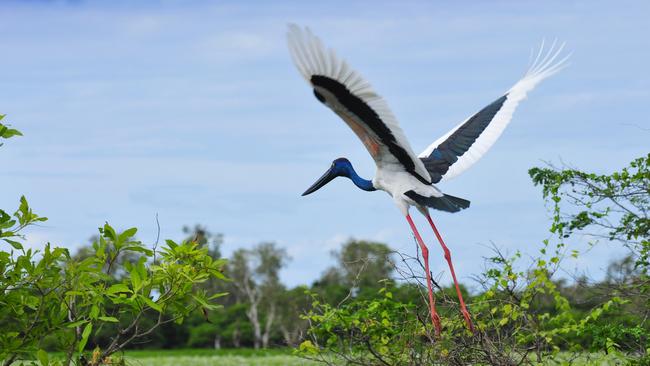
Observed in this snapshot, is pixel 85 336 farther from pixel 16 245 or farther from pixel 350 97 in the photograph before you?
pixel 350 97

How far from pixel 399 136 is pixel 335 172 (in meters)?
1.67

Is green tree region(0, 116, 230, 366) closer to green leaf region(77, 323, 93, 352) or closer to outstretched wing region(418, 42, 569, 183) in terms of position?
green leaf region(77, 323, 93, 352)

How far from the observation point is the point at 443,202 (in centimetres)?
691

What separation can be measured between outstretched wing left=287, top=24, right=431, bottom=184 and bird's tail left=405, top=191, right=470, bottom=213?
311mm

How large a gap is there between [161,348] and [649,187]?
32.8 m

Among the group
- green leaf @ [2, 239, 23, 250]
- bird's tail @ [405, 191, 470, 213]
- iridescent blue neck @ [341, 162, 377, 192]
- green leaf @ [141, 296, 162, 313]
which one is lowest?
green leaf @ [141, 296, 162, 313]

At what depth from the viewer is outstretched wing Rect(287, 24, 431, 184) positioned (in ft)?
17.3

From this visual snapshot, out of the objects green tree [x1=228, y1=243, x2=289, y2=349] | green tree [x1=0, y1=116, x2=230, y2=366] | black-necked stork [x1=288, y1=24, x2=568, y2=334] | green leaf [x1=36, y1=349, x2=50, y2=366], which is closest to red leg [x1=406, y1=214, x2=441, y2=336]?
black-necked stork [x1=288, y1=24, x2=568, y2=334]

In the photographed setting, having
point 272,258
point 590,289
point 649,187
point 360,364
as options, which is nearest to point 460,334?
point 360,364

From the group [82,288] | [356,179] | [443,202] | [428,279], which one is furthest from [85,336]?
[356,179]

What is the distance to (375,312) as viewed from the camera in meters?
7.17

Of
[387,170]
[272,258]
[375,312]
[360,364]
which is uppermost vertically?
[272,258]

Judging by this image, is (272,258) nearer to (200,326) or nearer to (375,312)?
(200,326)

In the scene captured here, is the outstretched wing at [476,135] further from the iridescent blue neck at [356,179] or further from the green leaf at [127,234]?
the green leaf at [127,234]
